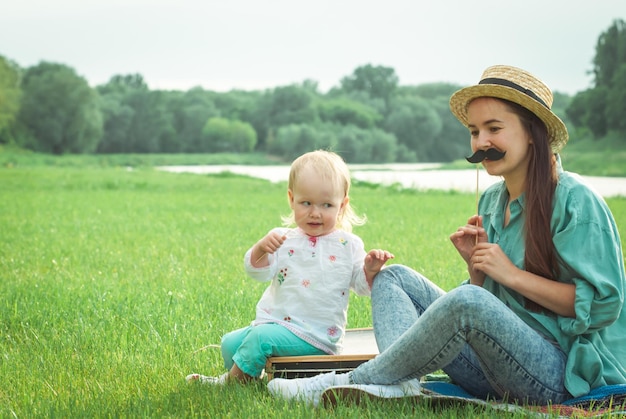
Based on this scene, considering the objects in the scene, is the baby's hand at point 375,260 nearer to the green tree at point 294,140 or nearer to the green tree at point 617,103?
the green tree at point 617,103

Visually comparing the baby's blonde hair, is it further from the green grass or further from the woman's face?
the green grass

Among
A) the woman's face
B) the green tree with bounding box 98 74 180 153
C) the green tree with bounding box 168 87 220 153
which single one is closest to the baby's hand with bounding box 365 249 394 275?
the woman's face

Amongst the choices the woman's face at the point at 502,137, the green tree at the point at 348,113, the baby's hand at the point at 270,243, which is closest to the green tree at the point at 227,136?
the green tree at the point at 348,113

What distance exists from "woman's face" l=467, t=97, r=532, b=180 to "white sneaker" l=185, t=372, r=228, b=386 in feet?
4.79

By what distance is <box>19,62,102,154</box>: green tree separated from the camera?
2004 inches

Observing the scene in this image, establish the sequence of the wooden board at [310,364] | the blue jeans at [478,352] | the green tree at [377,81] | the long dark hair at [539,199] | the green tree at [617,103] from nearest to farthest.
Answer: the blue jeans at [478,352], the long dark hair at [539,199], the wooden board at [310,364], the green tree at [617,103], the green tree at [377,81]

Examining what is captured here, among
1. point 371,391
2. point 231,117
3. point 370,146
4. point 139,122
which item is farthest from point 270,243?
point 139,122

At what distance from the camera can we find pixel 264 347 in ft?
11.9

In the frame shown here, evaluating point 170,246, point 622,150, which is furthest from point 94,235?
point 622,150

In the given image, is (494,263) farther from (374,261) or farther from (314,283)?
(314,283)

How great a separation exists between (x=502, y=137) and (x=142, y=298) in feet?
11.4

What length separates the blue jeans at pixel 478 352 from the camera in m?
2.97

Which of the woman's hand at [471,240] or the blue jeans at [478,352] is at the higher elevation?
the woman's hand at [471,240]

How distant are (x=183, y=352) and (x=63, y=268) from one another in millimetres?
3796
